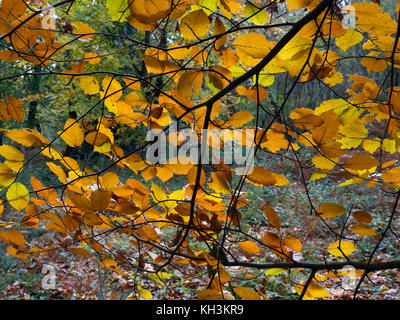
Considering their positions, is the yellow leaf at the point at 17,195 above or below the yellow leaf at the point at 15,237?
above

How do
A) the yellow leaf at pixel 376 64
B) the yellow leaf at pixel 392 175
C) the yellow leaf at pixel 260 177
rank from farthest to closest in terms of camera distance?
the yellow leaf at pixel 376 64, the yellow leaf at pixel 392 175, the yellow leaf at pixel 260 177

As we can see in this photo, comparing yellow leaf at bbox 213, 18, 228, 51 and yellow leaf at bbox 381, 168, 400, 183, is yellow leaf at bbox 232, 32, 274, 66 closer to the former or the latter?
yellow leaf at bbox 213, 18, 228, 51

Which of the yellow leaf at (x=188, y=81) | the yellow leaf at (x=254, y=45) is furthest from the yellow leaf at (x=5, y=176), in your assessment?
the yellow leaf at (x=254, y=45)

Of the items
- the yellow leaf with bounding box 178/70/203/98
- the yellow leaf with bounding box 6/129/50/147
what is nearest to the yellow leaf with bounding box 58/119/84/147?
the yellow leaf with bounding box 6/129/50/147

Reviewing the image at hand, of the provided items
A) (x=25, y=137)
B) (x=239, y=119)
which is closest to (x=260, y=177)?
(x=239, y=119)

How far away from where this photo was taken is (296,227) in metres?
4.29

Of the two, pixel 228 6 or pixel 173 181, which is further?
pixel 173 181

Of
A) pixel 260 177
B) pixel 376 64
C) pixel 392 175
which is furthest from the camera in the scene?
pixel 376 64

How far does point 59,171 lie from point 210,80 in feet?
1.00

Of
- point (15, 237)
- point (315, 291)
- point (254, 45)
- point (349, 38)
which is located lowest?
point (315, 291)

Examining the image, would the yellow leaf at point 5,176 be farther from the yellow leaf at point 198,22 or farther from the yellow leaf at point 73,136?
the yellow leaf at point 198,22

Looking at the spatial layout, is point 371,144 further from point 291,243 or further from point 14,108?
point 14,108
